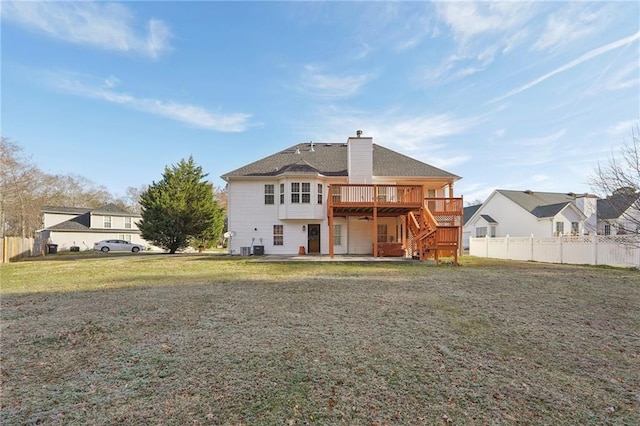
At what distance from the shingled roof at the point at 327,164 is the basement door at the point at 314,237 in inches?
136

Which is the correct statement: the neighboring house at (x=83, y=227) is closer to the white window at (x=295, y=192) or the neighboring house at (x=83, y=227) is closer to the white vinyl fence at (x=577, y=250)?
the white window at (x=295, y=192)

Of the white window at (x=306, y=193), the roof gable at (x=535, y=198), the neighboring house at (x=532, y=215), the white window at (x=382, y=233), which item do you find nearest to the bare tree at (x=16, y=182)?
the white window at (x=306, y=193)

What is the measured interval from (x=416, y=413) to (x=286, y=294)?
15.5 feet

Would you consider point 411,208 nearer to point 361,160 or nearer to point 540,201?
point 361,160

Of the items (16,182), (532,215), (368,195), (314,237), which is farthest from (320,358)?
(16,182)

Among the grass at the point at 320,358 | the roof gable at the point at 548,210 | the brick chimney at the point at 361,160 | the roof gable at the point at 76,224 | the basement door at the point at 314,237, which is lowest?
the grass at the point at 320,358

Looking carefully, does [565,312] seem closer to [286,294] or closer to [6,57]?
[286,294]

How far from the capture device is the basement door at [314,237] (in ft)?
60.7

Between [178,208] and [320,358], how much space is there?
22374 mm

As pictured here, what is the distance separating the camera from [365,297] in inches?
260

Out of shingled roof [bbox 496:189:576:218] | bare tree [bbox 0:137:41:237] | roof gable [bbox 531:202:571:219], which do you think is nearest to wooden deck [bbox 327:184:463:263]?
roof gable [bbox 531:202:571:219]

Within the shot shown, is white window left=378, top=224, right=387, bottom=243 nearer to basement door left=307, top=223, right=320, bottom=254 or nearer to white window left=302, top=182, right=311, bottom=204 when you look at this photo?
basement door left=307, top=223, right=320, bottom=254

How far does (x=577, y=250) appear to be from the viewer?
47.2 feet

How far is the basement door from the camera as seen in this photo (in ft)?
60.7
